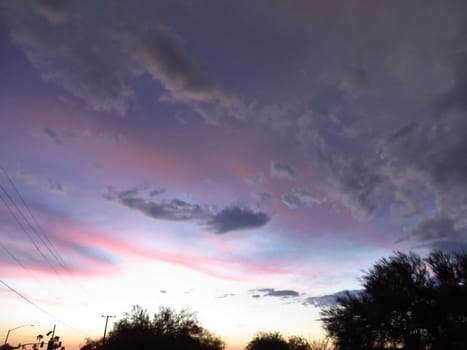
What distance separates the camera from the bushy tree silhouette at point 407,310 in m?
22.9

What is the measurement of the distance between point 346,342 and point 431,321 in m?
8.26

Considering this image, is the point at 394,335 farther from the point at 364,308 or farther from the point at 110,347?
the point at 110,347

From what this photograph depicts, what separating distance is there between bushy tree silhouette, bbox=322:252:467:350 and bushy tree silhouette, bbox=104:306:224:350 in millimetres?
28813

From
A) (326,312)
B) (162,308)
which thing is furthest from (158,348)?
(326,312)

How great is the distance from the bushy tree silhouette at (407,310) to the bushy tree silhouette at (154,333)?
94.5 ft

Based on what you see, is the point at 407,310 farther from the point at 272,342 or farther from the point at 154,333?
the point at 272,342

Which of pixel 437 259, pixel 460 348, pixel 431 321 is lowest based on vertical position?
pixel 460 348

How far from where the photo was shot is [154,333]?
49.6 meters

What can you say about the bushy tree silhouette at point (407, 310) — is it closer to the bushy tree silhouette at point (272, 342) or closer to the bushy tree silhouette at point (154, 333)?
the bushy tree silhouette at point (154, 333)

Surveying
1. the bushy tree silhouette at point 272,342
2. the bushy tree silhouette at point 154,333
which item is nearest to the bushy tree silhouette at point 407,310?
the bushy tree silhouette at point 154,333

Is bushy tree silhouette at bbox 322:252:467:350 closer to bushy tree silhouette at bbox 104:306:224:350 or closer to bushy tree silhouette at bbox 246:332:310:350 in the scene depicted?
bushy tree silhouette at bbox 104:306:224:350

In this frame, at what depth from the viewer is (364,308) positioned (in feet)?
93.9

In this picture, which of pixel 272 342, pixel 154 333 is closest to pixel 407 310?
pixel 154 333

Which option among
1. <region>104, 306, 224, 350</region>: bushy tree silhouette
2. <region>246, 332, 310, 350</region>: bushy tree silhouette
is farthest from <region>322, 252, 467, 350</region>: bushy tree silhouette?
<region>246, 332, 310, 350</region>: bushy tree silhouette
